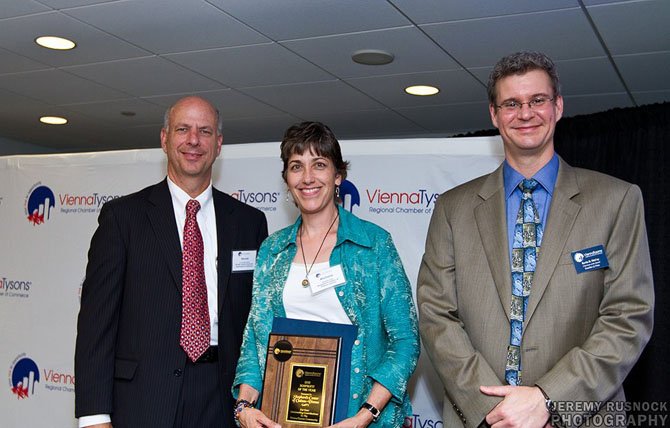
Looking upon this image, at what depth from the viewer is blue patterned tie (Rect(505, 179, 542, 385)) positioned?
6.89 feet

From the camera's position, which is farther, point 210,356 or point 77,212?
point 77,212

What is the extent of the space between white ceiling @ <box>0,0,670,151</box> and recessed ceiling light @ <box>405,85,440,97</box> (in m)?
0.10

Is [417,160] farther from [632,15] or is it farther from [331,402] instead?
[632,15]

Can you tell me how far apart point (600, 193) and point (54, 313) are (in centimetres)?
299

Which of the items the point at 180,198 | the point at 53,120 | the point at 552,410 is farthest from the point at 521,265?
the point at 53,120

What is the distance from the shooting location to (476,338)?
216cm

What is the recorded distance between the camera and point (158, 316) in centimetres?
260

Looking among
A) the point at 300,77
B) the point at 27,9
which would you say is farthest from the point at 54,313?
the point at 300,77

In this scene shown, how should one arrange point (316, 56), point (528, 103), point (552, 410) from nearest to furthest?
point (552, 410) → point (528, 103) → point (316, 56)

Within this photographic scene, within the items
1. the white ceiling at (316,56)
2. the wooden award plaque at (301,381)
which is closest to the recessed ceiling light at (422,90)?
the white ceiling at (316,56)

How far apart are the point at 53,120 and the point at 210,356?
18.6 feet

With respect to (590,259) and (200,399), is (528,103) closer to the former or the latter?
(590,259)

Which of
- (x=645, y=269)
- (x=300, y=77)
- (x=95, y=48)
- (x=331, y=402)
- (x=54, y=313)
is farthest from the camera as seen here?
(x=300, y=77)

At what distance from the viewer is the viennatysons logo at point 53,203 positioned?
3832 mm
